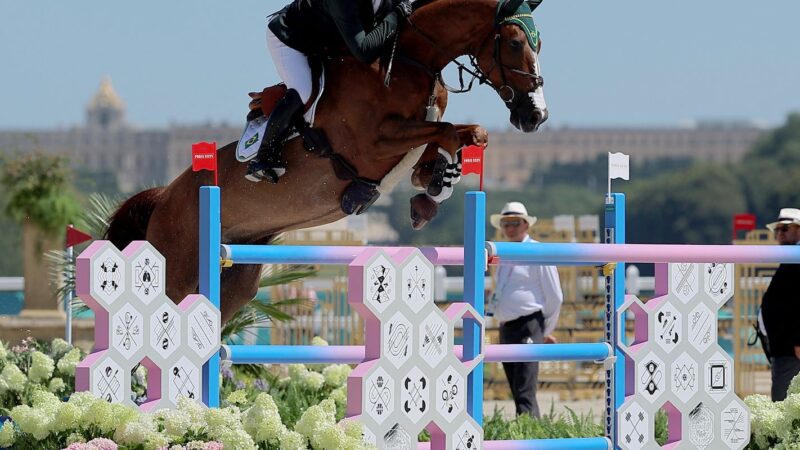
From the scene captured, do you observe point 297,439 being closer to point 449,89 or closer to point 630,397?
point 630,397

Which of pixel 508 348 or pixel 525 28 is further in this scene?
pixel 525 28

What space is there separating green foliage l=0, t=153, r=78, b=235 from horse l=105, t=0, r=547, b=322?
661 cm

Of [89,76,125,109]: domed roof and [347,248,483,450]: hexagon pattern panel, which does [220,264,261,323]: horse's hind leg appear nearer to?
[347,248,483,450]: hexagon pattern panel

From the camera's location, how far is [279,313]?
7914 millimetres

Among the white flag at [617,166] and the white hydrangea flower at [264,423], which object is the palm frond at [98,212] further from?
the white hydrangea flower at [264,423]

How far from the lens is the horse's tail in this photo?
Answer: 7.20 meters

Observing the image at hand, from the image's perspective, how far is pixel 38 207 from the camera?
13062 millimetres

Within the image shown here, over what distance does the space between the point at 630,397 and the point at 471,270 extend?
731 millimetres

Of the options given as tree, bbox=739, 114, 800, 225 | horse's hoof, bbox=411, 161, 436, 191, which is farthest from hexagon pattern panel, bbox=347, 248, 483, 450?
tree, bbox=739, 114, 800, 225

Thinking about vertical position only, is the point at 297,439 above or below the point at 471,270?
below

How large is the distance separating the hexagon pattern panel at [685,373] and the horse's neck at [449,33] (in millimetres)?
1484

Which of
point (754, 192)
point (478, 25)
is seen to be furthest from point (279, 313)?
point (754, 192)

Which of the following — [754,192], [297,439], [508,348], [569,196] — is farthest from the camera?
[569,196]

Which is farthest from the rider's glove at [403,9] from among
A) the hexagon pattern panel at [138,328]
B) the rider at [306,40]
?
the hexagon pattern panel at [138,328]
